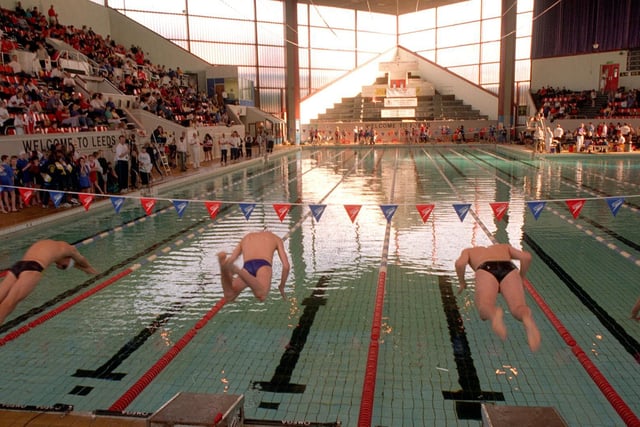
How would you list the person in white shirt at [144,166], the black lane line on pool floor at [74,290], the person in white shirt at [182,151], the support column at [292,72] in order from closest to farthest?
1. the black lane line on pool floor at [74,290]
2. the person in white shirt at [144,166]
3. the person in white shirt at [182,151]
4. the support column at [292,72]

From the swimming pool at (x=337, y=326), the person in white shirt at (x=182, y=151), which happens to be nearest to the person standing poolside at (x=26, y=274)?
the swimming pool at (x=337, y=326)

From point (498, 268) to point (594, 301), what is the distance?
2.16 metres

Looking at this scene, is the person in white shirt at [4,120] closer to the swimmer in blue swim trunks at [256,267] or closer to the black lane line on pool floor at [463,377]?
the swimmer in blue swim trunks at [256,267]

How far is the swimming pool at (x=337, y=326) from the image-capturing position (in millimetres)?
3590

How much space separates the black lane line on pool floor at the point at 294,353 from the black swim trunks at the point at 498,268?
147 cm

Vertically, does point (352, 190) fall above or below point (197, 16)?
below

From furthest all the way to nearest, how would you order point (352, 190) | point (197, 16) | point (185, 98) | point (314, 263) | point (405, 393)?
1. point (197, 16)
2. point (185, 98)
3. point (352, 190)
4. point (314, 263)
5. point (405, 393)

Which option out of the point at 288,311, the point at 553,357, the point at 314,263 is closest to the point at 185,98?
the point at 314,263

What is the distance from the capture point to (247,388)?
3.72 m

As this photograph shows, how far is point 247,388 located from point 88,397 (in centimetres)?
104

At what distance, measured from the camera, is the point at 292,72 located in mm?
33219

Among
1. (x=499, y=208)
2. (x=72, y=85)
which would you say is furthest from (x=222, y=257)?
(x=72, y=85)

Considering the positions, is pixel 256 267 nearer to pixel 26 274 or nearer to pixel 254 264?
pixel 254 264

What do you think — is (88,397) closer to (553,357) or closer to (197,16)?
(553,357)
